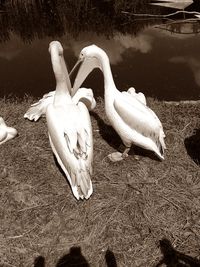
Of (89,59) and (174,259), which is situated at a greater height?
(89,59)

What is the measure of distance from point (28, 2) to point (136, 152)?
286 inches

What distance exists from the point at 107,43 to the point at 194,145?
13.5ft

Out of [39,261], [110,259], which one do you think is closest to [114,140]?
[110,259]

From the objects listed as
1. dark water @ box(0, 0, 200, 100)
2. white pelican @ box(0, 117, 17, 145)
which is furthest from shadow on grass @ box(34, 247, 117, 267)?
dark water @ box(0, 0, 200, 100)

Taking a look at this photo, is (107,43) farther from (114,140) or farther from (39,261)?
(39,261)

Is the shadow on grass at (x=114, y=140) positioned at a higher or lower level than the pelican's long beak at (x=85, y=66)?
lower

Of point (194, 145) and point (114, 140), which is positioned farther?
point (114, 140)

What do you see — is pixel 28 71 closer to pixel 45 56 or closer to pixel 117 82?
pixel 45 56

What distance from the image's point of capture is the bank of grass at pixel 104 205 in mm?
3186

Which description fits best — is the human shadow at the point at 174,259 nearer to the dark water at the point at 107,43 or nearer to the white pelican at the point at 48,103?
the white pelican at the point at 48,103

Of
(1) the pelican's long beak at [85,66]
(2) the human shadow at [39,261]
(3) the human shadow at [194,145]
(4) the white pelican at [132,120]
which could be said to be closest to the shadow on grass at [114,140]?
(4) the white pelican at [132,120]

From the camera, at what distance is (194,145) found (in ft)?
13.9

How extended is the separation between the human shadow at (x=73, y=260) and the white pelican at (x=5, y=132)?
1.60 metres

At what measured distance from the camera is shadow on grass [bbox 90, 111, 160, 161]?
13.6ft
